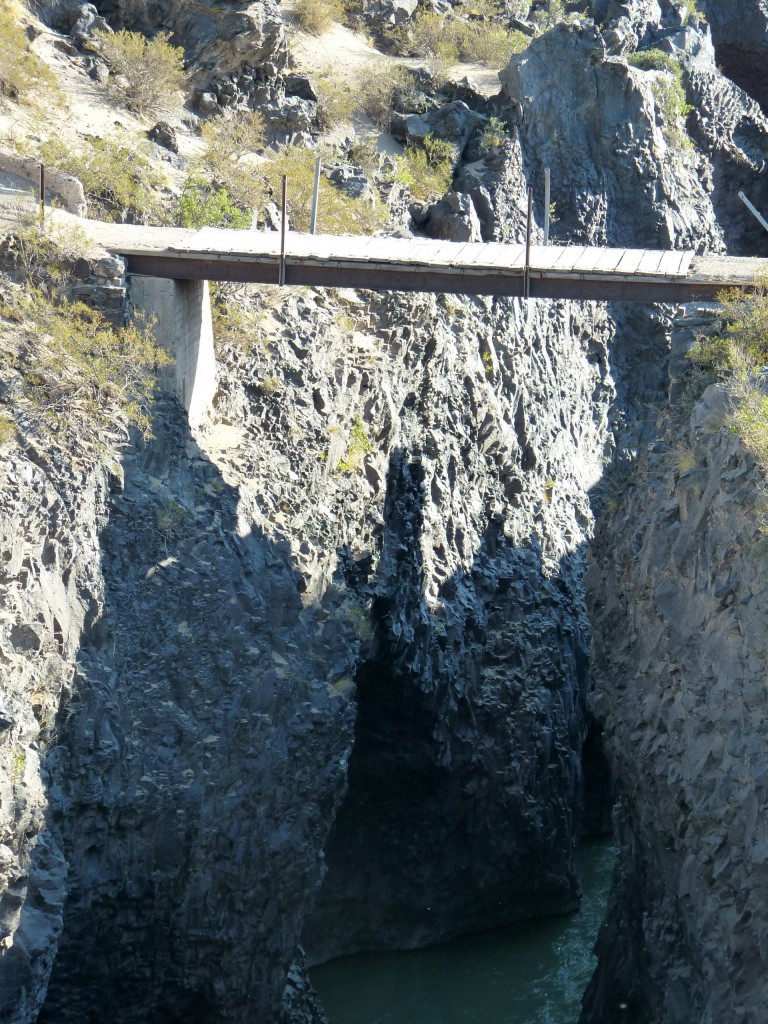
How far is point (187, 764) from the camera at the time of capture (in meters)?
19.8

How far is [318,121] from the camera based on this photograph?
3325cm

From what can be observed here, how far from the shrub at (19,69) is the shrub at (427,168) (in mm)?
8024

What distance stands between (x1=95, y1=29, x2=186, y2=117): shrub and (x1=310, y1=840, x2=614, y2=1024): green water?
18.8 meters

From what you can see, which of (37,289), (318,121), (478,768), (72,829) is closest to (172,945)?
(72,829)

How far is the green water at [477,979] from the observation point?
82.4 ft

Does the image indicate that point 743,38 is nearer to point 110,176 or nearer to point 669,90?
point 669,90

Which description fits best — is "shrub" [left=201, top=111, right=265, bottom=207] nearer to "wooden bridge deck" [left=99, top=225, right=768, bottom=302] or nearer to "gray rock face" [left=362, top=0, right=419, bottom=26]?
"wooden bridge deck" [left=99, top=225, right=768, bottom=302]

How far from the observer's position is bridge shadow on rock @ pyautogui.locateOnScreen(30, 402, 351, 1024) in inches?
747

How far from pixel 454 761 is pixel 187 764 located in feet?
25.2

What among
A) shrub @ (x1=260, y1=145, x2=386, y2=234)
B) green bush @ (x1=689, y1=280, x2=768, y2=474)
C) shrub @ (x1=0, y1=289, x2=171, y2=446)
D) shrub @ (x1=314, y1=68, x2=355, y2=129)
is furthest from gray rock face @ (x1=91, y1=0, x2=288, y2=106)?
green bush @ (x1=689, y1=280, x2=768, y2=474)

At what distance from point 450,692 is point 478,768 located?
5.67 ft

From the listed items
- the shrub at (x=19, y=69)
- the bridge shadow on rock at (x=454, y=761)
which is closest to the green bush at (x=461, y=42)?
the shrub at (x=19, y=69)

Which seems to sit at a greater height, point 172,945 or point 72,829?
point 72,829

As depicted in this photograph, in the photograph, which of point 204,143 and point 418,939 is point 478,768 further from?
point 204,143
